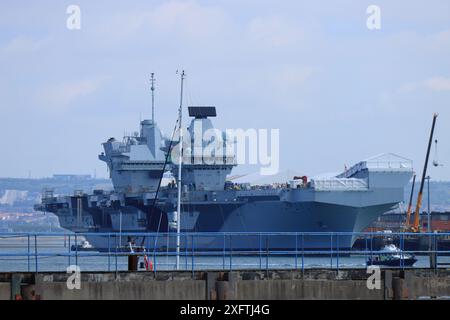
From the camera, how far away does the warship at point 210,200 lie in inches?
3447

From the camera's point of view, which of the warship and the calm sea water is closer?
the calm sea water

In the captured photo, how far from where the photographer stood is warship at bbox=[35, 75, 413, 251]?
3447 inches

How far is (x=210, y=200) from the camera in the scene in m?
93.6

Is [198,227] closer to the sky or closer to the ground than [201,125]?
closer to the ground

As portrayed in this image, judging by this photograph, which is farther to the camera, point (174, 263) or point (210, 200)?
point (210, 200)

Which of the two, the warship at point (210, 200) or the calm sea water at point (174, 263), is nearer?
the calm sea water at point (174, 263)

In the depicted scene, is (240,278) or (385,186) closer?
(240,278)

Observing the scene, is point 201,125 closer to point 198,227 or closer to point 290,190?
point 198,227

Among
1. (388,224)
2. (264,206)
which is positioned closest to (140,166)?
(264,206)

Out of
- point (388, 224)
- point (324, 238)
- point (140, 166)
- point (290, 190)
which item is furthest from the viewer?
point (388, 224)

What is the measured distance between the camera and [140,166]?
10250cm

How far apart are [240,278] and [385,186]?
2516 inches

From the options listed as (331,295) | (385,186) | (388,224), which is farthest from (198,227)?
(331,295)
